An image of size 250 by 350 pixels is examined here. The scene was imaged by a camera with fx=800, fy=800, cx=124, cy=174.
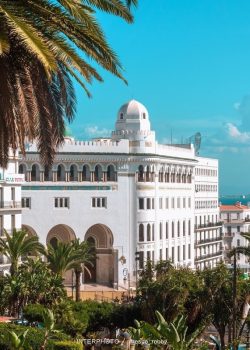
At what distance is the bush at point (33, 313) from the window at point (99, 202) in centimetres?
3364

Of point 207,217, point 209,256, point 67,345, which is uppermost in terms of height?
point 207,217

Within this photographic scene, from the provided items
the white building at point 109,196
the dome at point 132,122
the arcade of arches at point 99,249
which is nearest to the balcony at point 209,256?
the white building at point 109,196

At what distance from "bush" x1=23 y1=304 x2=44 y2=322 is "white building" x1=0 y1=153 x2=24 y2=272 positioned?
59.1ft

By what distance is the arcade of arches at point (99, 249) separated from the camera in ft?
248

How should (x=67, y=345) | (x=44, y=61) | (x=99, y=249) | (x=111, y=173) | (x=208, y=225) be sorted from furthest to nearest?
(x=208, y=225)
(x=99, y=249)
(x=111, y=173)
(x=67, y=345)
(x=44, y=61)

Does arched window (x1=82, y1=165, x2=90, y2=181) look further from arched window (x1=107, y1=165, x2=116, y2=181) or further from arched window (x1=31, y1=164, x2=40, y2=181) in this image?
arched window (x1=31, y1=164, x2=40, y2=181)

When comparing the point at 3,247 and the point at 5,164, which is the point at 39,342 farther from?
the point at 3,247

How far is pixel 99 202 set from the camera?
75.5 metres

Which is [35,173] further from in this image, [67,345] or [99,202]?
[67,345]

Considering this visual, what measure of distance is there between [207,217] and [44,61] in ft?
283

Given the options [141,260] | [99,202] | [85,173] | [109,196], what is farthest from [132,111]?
[141,260]

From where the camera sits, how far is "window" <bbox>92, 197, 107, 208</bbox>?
75.4m

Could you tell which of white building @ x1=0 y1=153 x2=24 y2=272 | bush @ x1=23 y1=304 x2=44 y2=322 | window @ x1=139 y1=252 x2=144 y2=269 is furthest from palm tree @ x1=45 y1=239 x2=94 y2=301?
window @ x1=139 y1=252 x2=144 y2=269

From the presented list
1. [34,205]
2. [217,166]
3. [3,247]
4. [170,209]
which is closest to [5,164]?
[3,247]
